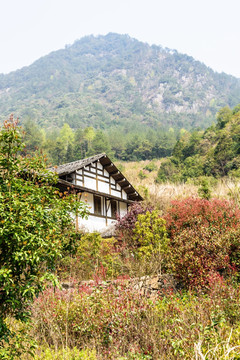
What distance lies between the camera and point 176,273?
373 inches

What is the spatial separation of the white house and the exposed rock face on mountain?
80.1 meters

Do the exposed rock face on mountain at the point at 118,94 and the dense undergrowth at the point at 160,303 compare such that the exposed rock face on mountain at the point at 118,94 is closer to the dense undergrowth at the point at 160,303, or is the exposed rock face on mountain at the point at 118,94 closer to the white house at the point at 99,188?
the white house at the point at 99,188

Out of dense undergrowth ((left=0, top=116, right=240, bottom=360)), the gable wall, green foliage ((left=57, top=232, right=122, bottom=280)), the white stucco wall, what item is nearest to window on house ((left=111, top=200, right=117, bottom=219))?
the gable wall

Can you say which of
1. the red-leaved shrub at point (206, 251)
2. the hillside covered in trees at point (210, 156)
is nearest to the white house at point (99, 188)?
the red-leaved shrub at point (206, 251)

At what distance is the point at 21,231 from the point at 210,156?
34312 mm

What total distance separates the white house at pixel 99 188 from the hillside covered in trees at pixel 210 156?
12.8 metres

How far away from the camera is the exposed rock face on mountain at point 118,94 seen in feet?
386

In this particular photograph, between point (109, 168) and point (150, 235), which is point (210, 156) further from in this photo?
point (150, 235)

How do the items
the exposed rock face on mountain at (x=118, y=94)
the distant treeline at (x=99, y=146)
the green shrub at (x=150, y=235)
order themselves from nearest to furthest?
the green shrub at (x=150, y=235) → the distant treeline at (x=99, y=146) → the exposed rock face on mountain at (x=118, y=94)

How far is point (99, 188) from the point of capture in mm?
20984

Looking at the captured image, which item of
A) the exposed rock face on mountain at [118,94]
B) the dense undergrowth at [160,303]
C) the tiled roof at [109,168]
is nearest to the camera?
the dense undergrowth at [160,303]

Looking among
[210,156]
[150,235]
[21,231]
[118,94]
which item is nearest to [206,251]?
[150,235]

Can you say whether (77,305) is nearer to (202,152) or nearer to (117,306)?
(117,306)

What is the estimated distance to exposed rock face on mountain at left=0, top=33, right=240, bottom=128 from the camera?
386 ft
